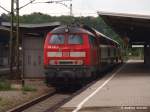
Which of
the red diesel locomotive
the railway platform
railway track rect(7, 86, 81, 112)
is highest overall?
the red diesel locomotive

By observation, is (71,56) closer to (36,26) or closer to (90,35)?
(90,35)

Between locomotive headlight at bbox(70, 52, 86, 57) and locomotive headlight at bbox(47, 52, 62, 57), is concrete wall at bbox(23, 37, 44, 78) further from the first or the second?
locomotive headlight at bbox(70, 52, 86, 57)

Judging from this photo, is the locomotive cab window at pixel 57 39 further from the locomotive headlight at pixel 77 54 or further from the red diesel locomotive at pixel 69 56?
the locomotive headlight at pixel 77 54

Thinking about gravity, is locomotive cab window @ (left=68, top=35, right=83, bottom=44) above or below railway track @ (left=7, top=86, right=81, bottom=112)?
above

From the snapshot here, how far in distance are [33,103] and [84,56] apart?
5760 millimetres

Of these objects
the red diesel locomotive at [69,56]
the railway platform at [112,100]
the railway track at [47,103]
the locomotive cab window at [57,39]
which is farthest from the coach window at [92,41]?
the railway platform at [112,100]

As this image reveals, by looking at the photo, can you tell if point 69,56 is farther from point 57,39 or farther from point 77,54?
point 57,39

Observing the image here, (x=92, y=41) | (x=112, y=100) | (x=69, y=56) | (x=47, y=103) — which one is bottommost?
(x=47, y=103)

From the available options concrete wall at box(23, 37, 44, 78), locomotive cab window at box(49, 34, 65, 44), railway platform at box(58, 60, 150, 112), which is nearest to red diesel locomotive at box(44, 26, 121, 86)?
locomotive cab window at box(49, 34, 65, 44)

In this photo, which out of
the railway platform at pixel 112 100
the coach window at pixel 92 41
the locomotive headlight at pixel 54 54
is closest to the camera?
the railway platform at pixel 112 100

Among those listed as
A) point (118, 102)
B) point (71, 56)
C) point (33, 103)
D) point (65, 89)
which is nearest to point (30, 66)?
point (65, 89)

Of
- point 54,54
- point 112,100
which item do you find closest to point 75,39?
point 54,54

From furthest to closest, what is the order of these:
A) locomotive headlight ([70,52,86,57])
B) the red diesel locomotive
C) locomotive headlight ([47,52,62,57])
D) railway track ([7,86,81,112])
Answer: locomotive headlight ([47,52,62,57]) < locomotive headlight ([70,52,86,57]) < the red diesel locomotive < railway track ([7,86,81,112])

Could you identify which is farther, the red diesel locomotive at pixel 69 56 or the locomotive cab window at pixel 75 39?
the locomotive cab window at pixel 75 39
